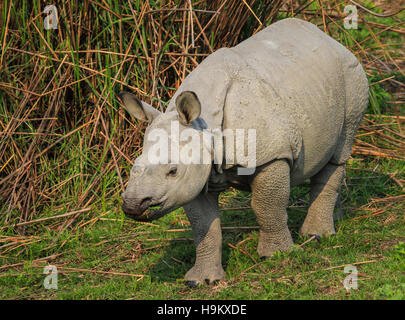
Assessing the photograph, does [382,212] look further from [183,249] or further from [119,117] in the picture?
[119,117]

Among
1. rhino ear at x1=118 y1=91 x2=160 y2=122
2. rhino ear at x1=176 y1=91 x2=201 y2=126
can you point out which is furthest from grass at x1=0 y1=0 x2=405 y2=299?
rhino ear at x1=176 y1=91 x2=201 y2=126

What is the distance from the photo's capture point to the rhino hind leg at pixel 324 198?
4.67 meters

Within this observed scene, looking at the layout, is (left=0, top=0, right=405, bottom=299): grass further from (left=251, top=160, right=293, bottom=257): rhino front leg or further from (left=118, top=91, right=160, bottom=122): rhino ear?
(left=118, top=91, right=160, bottom=122): rhino ear

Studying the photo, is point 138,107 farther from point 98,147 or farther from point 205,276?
point 98,147

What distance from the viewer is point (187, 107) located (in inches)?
133

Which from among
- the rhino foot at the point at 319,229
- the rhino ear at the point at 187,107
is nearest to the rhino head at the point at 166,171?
the rhino ear at the point at 187,107

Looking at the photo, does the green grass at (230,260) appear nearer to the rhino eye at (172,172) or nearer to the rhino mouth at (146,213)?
the rhino mouth at (146,213)

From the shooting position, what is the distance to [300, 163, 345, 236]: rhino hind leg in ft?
15.3

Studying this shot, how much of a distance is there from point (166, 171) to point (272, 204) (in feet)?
3.06

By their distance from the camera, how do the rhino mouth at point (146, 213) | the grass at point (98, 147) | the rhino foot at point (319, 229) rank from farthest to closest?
the grass at point (98, 147), the rhino foot at point (319, 229), the rhino mouth at point (146, 213)

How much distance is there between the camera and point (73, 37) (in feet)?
17.6

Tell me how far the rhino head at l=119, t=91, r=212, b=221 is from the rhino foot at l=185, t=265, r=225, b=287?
0.73m

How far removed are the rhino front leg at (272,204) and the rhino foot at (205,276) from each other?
38cm

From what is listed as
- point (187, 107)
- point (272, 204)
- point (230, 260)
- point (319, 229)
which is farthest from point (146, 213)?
point (319, 229)
